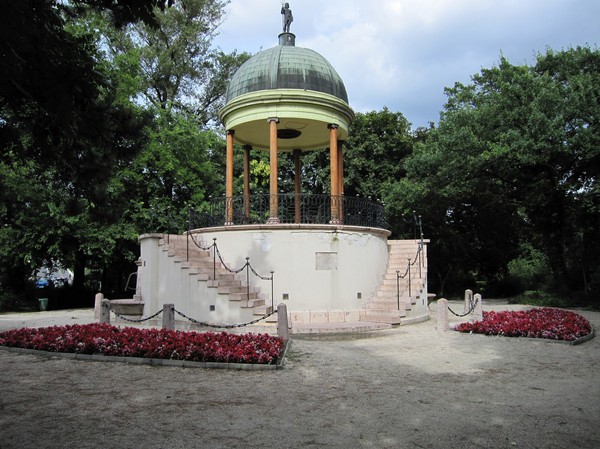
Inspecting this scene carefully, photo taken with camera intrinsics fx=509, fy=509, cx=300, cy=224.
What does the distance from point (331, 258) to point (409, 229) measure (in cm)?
1645

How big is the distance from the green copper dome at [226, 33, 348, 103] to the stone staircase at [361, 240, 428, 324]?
19.2 feet

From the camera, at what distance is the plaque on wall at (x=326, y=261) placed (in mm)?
15133

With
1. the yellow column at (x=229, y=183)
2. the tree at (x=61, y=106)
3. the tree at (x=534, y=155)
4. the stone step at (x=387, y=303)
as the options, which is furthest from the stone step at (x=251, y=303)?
the tree at (x=534, y=155)

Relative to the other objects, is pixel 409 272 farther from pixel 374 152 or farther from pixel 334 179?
pixel 374 152

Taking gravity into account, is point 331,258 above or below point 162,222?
below

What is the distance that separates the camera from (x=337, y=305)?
15.2 meters

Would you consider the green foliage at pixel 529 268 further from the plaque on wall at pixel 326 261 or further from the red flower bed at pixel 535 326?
the plaque on wall at pixel 326 261

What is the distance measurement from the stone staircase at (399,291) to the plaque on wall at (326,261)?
→ 1.76 meters

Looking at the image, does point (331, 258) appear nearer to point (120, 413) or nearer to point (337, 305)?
point (337, 305)

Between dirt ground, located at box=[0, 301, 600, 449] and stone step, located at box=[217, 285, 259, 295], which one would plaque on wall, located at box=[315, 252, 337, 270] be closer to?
stone step, located at box=[217, 285, 259, 295]

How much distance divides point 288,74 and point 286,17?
357 centimetres

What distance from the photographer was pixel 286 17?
19.0 m

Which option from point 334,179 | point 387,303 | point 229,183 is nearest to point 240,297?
point 387,303

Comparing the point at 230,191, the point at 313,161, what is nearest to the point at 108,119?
the point at 230,191
